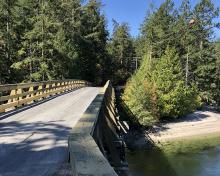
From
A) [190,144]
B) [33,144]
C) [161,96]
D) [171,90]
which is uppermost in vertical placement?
[33,144]

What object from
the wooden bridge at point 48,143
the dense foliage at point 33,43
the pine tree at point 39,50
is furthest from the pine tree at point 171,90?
the wooden bridge at point 48,143

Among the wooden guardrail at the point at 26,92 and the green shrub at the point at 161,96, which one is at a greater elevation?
the wooden guardrail at the point at 26,92

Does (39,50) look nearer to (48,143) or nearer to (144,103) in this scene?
(144,103)

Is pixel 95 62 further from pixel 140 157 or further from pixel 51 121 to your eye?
pixel 51 121

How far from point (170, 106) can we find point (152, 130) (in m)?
4.82

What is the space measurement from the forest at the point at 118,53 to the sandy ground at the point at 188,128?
143 centimetres

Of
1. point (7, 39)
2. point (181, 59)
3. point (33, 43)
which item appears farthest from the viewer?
point (181, 59)

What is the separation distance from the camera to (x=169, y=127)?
5481 centimetres

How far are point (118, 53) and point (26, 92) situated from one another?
92.6m

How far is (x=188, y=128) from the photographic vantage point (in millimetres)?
55875

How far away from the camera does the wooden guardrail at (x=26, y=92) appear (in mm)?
17288

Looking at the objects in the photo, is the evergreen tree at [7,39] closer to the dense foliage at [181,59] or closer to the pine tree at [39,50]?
the pine tree at [39,50]

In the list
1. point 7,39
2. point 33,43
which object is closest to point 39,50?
point 33,43

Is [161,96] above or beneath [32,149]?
beneath
